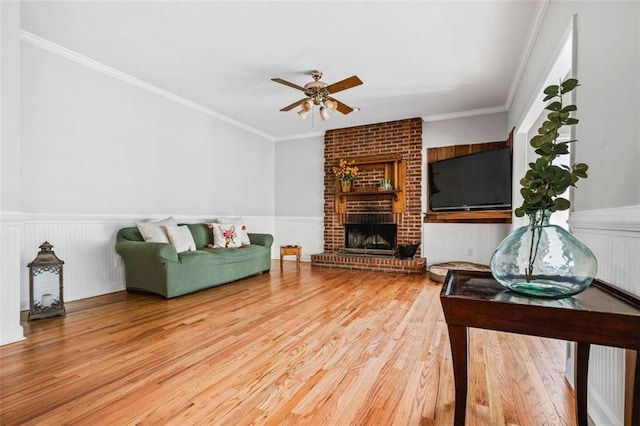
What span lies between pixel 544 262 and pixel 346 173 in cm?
473

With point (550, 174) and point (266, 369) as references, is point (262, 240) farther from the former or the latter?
point (550, 174)

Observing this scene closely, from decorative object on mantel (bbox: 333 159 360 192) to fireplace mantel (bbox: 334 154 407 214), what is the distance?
8cm

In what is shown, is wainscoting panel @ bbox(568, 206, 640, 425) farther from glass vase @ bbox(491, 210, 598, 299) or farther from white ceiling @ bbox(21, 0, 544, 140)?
white ceiling @ bbox(21, 0, 544, 140)

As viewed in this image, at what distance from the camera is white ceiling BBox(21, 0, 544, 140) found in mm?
2537

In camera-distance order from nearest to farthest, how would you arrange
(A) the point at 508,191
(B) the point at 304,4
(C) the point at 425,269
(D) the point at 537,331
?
1. (D) the point at 537,331
2. (B) the point at 304,4
3. (A) the point at 508,191
4. (C) the point at 425,269

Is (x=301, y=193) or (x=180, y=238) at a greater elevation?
(x=301, y=193)

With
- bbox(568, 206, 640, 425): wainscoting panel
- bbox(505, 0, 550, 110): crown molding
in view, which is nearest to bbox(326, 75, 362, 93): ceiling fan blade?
bbox(505, 0, 550, 110): crown molding

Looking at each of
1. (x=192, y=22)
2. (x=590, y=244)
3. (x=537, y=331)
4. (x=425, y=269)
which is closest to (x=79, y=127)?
(x=192, y=22)

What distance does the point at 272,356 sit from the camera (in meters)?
1.98

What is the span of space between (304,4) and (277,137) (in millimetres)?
4268

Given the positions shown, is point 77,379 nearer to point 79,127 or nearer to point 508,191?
point 79,127

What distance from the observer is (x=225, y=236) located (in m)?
4.43

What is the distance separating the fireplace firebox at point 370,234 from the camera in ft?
18.3

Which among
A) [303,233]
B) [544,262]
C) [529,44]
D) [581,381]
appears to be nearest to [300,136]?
[303,233]
